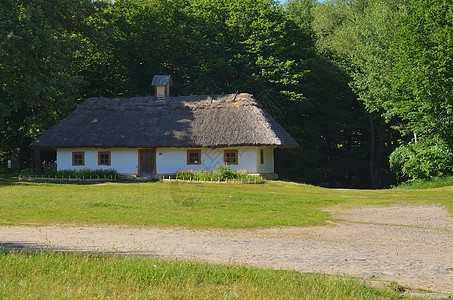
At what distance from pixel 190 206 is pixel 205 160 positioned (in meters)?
16.8

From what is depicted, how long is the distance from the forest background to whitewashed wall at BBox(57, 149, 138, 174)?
2788 millimetres

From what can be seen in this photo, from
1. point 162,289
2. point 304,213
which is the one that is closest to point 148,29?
point 304,213

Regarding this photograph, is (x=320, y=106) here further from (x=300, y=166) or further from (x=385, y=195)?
(x=385, y=195)

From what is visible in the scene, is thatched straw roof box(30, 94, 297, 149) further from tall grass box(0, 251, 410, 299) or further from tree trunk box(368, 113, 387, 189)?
tall grass box(0, 251, 410, 299)

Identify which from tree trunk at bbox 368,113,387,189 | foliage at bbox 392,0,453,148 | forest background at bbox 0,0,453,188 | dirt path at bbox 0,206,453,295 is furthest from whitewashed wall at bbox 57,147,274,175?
dirt path at bbox 0,206,453,295

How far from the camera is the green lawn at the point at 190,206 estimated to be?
620 inches

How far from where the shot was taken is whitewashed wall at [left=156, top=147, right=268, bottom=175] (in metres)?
35.9

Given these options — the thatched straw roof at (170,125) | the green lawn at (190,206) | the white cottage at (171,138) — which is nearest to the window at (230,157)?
the white cottage at (171,138)

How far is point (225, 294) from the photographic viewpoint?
7188 millimetres

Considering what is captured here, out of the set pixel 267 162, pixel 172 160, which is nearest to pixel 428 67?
pixel 267 162

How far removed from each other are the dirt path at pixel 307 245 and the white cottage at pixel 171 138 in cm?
2024

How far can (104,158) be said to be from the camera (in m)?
38.4

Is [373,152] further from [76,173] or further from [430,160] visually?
[76,173]

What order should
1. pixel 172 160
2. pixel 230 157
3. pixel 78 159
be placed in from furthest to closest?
1. pixel 78 159
2. pixel 172 160
3. pixel 230 157
